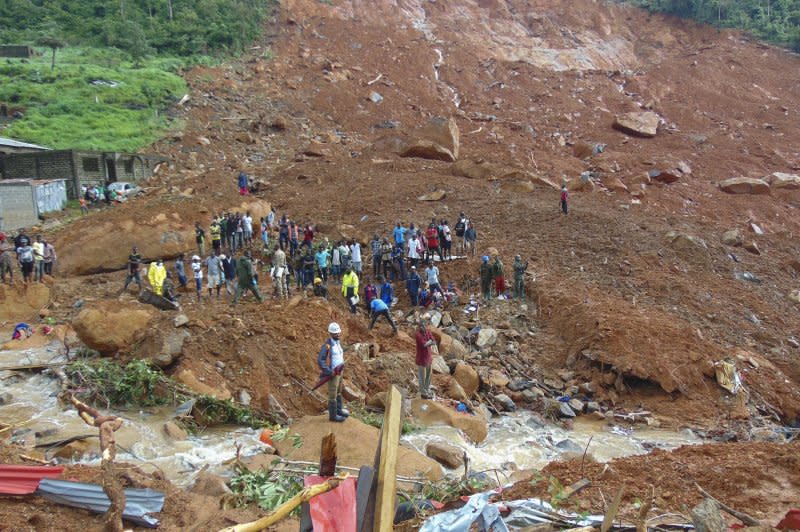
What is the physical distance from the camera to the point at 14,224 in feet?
58.3

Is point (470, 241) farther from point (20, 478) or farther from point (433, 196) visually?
point (20, 478)

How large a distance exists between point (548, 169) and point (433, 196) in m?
7.71

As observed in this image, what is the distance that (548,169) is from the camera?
2553cm

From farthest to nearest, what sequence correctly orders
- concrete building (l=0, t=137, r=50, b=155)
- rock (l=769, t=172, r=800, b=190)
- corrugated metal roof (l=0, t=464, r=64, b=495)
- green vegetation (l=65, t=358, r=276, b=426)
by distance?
1. rock (l=769, t=172, r=800, b=190)
2. concrete building (l=0, t=137, r=50, b=155)
3. green vegetation (l=65, t=358, r=276, b=426)
4. corrugated metal roof (l=0, t=464, r=64, b=495)

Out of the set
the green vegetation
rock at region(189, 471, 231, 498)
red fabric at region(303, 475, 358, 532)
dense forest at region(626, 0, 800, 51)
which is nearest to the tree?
the green vegetation

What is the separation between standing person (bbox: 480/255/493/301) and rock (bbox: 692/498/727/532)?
968cm

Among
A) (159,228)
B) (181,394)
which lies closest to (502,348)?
(181,394)

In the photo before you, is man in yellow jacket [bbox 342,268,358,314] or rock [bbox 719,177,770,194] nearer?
man in yellow jacket [bbox 342,268,358,314]

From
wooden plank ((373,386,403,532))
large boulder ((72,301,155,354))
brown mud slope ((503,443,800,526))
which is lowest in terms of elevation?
large boulder ((72,301,155,354))

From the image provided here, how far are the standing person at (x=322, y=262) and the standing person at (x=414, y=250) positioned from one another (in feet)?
6.40

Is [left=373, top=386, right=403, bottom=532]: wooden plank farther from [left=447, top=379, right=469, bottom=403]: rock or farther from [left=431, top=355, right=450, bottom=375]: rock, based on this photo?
[left=431, top=355, right=450, bottom=375]: rock

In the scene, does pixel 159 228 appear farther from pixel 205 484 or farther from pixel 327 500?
pixel 327 500

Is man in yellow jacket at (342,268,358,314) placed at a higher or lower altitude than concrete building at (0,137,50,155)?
lower

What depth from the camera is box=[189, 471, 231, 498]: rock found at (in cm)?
558
